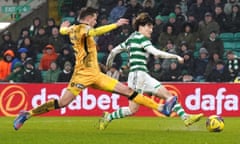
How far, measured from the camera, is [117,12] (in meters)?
29.3

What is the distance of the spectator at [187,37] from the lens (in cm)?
2650

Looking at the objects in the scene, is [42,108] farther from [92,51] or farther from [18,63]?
[18,63]

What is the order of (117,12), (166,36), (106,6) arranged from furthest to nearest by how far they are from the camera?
(106,6) → (117,12) → (166,36)

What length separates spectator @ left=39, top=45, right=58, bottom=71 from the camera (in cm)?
2762

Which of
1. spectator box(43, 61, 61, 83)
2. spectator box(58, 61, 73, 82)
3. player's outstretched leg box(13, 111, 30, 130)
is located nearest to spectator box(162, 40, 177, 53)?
spectator box(58, 61, 73, 82)

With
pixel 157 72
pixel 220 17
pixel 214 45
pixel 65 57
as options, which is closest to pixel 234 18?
pixel 220 17

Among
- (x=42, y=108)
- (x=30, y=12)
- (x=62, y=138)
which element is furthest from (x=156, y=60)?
(x=62, y=138)

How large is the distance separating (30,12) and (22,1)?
175cm

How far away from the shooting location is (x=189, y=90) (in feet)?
75.3

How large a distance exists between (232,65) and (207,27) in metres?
2.39

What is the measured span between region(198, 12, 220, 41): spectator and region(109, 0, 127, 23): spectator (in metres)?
3.31

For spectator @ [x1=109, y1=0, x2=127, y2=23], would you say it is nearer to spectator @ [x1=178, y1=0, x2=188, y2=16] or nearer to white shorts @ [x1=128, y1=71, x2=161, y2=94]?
spectator @ [x1=178, y1=0, x2=188, y2=16]

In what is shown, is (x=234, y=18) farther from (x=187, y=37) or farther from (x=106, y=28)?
(x=106, y=28)

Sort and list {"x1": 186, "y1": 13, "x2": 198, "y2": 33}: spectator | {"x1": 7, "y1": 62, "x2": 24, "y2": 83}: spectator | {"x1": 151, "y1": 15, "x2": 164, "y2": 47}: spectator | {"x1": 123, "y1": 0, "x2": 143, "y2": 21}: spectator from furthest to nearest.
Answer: {"x1": 123, "y1": 0, "x2": 143, "y2": 21}: spectator
{"x1": 151, "y1": 15, "x2": 164, "y2": 47}: spectator
{"x1": 186, "y1": 13, "x2": 198, "y2": 33}: spectator
{"x1": 7, "y1": 62, "x2": 24, "y2": 83}: spectator
